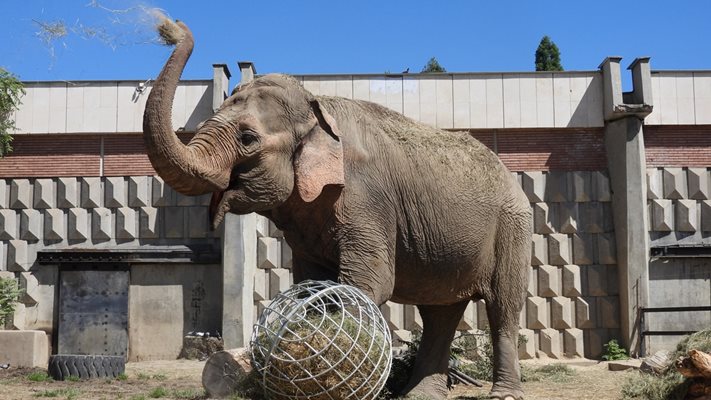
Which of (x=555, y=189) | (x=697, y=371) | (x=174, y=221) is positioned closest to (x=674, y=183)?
(x=555, y=189)

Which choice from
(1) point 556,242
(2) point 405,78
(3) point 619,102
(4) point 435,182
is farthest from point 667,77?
(4) point 435,182

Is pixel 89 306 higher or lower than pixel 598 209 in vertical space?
lower

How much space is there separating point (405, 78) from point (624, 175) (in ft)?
17.4

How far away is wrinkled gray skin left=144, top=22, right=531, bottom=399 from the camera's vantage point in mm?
6847

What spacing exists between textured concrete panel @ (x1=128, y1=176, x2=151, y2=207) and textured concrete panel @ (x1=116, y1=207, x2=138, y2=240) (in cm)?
19

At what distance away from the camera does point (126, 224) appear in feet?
62.0

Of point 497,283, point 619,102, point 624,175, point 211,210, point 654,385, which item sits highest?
point 619,102

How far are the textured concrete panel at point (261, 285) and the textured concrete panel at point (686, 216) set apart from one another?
9.28 metres

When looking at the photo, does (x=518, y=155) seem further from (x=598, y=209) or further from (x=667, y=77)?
(x=667, y=77)

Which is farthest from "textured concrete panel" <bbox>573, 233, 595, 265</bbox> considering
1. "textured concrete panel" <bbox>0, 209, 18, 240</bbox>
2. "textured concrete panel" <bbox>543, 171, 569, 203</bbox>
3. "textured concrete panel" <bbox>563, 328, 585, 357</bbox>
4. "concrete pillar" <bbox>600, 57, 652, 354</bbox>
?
"textured concrete panel" <bbox>0, 209, 18, 240</bbox>

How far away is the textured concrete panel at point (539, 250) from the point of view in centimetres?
1875

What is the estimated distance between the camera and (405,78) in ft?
63.2

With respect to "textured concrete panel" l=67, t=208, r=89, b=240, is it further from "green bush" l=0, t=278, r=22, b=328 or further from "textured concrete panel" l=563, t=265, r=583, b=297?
"textured concrete panel" l=563, t=265, r=583, b=297

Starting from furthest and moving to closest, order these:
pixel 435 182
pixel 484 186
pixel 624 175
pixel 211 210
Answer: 1. pixel 624 175
2. pixel 484 186
3. pixel 435 182
4. pixel 211 210
